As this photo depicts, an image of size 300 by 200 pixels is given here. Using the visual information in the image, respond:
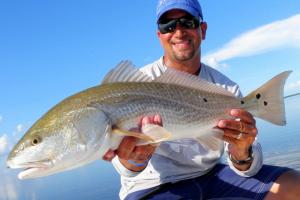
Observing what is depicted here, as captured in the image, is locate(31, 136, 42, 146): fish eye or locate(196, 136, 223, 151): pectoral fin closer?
locate(31, 136, 42, 146): fish eye

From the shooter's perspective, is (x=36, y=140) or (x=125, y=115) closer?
(x=36, y=140)

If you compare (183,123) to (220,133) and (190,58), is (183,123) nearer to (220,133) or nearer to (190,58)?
(220,133)

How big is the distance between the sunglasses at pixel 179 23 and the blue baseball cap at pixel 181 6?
95mm

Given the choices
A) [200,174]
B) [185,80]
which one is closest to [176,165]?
[200,174]

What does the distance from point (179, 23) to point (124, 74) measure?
2212 mm

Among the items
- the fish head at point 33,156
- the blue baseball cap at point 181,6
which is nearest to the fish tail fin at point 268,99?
the blue baseball cap at point 181,6

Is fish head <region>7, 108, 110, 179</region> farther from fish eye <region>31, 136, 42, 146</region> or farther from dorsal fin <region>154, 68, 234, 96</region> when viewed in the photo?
dorsal fin <region>154, 68, 234, 96</region>

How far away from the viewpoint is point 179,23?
6582 millimetres

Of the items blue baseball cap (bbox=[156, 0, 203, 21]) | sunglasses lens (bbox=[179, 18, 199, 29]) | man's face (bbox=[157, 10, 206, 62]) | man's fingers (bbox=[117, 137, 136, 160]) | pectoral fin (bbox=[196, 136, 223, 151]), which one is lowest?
pectoral fin (bbox=[196, 136, 223, 151])

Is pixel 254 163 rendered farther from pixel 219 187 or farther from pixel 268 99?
pixel 268 99

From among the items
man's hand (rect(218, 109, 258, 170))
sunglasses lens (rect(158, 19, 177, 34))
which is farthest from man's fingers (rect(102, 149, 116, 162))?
sunglasses lens (rect(158, 19, 177, 34))

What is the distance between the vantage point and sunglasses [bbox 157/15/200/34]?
6.56 meters

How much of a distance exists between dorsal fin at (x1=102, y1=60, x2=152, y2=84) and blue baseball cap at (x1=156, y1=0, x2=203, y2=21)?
2129 mm

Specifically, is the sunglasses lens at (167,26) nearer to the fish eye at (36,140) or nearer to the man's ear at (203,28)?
the man's ear at (203,28)
